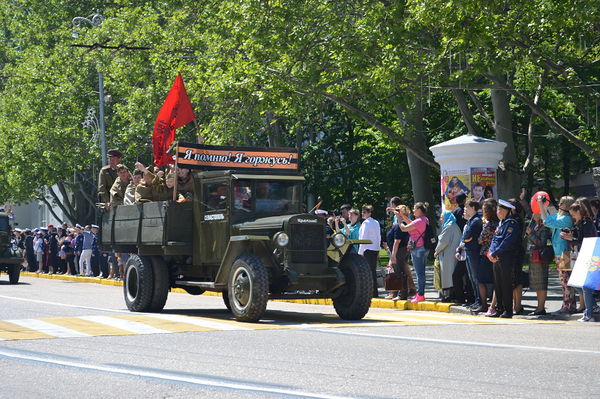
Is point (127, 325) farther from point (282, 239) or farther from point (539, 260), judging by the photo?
point (539, 260)

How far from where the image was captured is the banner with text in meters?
12.8

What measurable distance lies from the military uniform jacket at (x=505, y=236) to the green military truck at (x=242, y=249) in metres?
2.11

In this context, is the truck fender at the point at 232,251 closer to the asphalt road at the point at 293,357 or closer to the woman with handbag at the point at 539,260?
the asphalt road at the point at 293,357

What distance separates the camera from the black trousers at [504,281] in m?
12.2

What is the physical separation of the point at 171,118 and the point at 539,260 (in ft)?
24.1

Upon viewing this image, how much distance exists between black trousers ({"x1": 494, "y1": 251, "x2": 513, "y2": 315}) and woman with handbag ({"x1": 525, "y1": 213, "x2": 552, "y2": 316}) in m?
0.52

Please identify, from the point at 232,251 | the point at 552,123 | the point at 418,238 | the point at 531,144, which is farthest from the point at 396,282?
the point at 531,144

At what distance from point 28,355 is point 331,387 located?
3.60m

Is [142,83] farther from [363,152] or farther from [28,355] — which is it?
[28,355]

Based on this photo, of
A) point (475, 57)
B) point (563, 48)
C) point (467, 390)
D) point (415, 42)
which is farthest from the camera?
point (563, 48)

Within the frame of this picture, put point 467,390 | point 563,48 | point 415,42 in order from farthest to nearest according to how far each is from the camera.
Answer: point 563,48
point 415,42
point 467,390

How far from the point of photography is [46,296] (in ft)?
59.0

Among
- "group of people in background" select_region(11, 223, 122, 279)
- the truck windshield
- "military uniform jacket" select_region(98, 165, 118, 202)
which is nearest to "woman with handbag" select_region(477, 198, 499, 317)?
A: the truck windshield

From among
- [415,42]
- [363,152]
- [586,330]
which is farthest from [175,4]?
[586,330]
